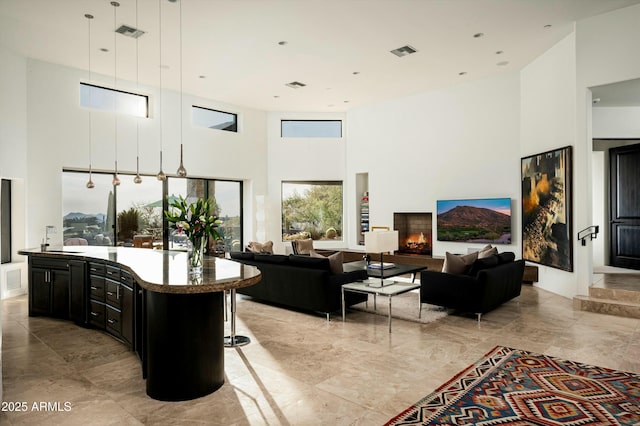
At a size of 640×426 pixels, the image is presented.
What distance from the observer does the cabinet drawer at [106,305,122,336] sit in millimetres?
4523

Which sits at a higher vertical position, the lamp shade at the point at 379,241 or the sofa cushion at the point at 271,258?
the lamp shade at the point at 379,241

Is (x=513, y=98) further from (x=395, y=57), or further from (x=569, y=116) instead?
(x=395, y=57)

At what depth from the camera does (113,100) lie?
866cm

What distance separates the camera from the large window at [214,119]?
401 inches

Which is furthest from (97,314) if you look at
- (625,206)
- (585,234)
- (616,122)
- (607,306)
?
(616,122)

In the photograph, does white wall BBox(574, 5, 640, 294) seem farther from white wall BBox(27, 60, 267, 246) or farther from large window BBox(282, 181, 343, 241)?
white wall BBox(27, 60, 267, 246)

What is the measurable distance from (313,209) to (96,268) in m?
7.30

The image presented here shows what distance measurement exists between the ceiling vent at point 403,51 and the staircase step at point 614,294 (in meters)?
4.93

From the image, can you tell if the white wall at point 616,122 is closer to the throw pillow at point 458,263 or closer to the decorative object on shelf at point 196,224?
the throw pillow at point 458,263

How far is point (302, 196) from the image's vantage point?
1173cm

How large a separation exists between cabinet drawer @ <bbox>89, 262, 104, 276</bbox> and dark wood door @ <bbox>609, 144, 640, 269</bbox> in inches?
370

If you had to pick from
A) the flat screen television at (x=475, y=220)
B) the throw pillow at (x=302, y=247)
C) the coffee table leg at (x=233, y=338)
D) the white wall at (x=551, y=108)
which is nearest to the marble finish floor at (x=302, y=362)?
the coffee table leg at (x=233, y=338)

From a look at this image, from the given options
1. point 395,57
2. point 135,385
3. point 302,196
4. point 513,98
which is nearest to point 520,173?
point 513,98

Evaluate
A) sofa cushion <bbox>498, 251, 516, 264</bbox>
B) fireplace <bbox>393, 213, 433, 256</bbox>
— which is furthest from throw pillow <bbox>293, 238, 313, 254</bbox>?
sofa cushion <bbox>498, 251, 516, 264</bbox>
